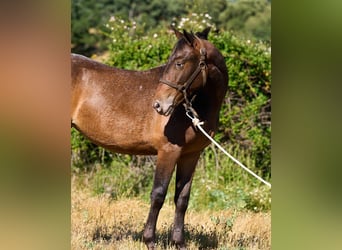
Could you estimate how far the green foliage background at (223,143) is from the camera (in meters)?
6.24

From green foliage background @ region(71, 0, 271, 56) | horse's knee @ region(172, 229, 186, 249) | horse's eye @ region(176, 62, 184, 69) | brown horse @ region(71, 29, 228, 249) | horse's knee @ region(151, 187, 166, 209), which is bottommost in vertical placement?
horse's knee @ region(172, 229, 186, 249)

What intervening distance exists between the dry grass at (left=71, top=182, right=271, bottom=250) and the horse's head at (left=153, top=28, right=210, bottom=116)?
1247 mm

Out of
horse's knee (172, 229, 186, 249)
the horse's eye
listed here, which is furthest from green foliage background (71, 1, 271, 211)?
the horse's eye

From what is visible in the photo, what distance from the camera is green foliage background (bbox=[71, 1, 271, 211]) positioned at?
6242 mm

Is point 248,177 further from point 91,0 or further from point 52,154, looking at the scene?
point 91,0

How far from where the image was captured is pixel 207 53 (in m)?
3.83

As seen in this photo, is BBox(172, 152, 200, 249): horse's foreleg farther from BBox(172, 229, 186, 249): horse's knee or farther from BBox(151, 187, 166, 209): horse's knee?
BBox(151, 187, 166, 209): horse's knee

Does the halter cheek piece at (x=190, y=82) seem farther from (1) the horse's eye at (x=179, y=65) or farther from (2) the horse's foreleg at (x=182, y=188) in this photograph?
(2) the horse's foreleg at (x=182, y=188)

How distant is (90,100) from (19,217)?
3.04 metres

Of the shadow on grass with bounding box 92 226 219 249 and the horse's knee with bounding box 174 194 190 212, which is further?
the shadow on grass with bounding box 92 226 219 249

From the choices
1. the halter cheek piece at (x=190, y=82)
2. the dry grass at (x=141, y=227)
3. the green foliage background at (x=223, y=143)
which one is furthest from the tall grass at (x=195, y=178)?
the halter cheek piece at (x=190, y=82)

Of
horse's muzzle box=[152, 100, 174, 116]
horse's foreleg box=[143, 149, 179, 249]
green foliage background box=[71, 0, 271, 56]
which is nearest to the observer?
horse's muzzle box=[152, 100, 174, 116]

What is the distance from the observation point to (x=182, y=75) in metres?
3.69

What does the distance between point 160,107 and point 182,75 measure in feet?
0.88
